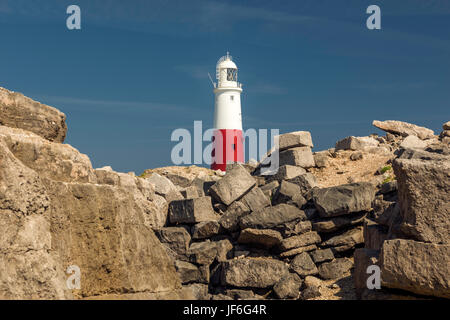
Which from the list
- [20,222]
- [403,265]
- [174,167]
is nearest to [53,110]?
[20,222]

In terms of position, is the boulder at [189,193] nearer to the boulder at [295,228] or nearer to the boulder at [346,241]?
the boulder at [295,228]

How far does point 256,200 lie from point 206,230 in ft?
6.16

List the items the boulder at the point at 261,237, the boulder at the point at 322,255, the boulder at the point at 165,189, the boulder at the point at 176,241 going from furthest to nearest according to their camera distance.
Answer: the boulder at the point at 165,189
the boulder at the point at 176,241
the boulder at the point at 261,237
the boulder at the point at 322,255

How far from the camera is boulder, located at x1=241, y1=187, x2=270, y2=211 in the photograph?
1548 cm

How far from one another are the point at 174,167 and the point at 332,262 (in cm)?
1718

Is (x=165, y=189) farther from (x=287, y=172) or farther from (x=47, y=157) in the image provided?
(x=47, y=157)

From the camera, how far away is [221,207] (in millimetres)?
16297

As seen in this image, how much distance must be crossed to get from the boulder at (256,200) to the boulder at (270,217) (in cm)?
73

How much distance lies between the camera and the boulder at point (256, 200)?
15484 mm

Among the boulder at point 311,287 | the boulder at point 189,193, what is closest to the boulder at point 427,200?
the boulder at point 311,287

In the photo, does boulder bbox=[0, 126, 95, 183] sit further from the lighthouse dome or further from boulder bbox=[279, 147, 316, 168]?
the lighthouse dome

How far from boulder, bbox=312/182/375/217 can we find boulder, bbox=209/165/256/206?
2866 mm

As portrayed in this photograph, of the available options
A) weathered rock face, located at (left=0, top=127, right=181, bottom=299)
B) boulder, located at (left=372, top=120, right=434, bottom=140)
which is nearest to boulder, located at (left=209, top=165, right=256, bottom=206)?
weathered rock face, located at (left=0, top=127, right=181, bottom=299)
